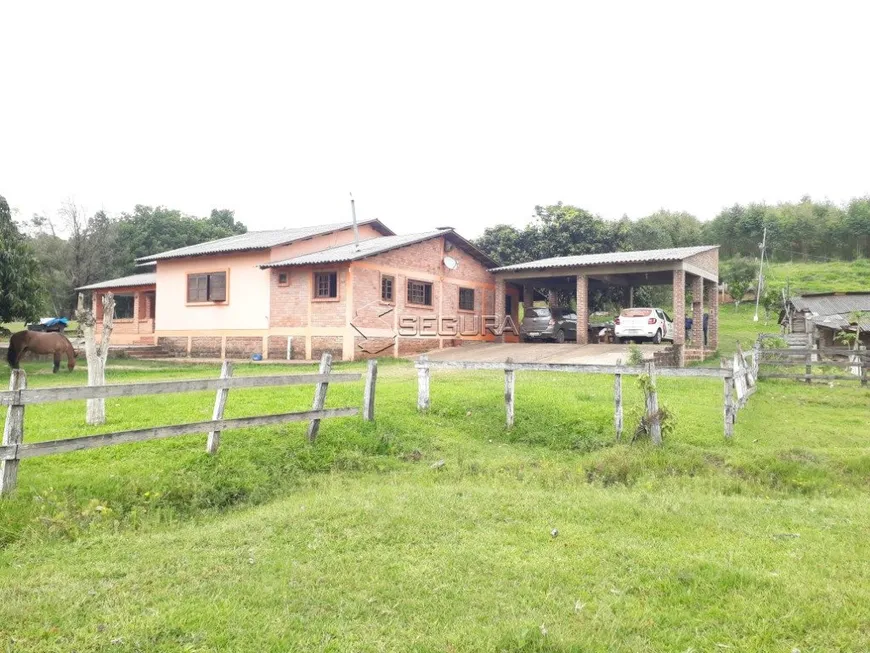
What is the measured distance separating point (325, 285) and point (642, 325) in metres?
11.0

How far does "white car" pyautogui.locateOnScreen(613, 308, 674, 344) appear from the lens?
2305 centimetres

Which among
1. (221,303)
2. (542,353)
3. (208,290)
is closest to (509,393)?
(542,353)

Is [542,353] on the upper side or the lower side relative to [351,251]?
lower

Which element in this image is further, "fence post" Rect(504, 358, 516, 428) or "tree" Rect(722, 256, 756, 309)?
→ "tree" Rect(722, 256, 756, 309)

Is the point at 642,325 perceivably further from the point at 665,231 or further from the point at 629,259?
the point at 665,231

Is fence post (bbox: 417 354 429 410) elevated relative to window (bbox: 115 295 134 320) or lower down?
lower down

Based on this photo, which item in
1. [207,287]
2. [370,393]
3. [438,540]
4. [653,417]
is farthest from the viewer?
[207,287]

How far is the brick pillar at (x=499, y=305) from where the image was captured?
26.6 meters

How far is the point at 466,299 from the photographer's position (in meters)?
25.9

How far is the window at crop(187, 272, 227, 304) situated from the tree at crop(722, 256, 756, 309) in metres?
34.8

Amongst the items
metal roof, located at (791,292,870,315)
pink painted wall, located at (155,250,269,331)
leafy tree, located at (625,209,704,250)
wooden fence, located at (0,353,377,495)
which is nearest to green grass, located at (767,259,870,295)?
leafy tree, located at (625,209,704,250)

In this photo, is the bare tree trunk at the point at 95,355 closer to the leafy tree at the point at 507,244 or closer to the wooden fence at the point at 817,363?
the wooden fence at the point at 817,363

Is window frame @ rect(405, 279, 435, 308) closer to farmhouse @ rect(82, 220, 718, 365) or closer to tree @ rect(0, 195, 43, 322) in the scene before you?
farmhouse @ rect(82, 220, 718, 365)

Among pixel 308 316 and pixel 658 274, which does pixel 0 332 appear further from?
pixel 658 274
